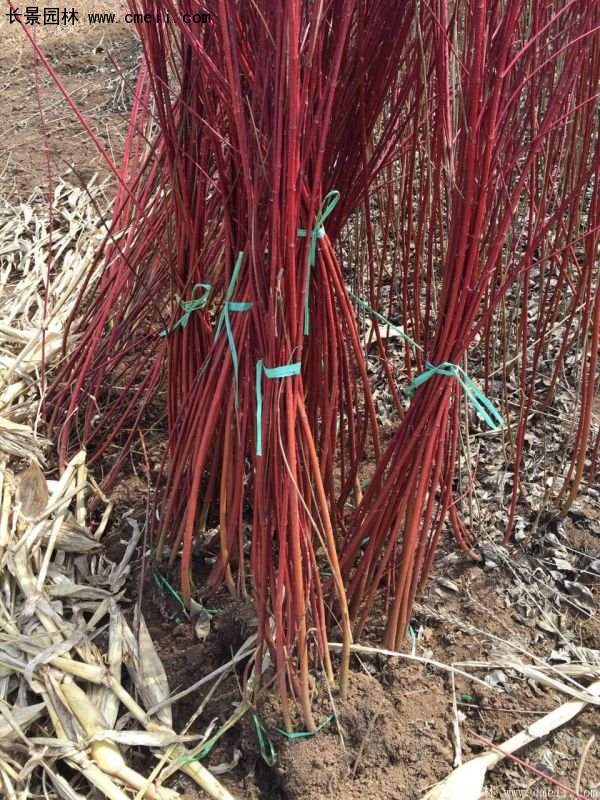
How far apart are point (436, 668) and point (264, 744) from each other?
1.00 ft

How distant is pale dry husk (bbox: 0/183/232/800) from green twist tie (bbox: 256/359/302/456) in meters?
0.49

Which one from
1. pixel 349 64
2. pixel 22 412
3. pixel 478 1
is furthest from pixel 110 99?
pixel 478 1

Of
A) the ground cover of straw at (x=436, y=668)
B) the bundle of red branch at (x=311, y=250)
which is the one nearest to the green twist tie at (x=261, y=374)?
the bundle of red branch at (x=311, y=250)

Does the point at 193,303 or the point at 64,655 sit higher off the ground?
the point at 193,303

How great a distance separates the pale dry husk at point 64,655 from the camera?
1120 mm

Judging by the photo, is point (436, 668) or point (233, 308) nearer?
point (233, 308)

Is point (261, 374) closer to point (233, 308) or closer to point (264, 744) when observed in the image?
point (233, 308)

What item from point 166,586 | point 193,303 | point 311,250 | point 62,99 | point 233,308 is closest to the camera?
point 311,250

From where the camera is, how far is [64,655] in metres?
1.25

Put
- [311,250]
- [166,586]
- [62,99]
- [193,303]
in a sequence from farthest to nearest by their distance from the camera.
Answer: [62,99], [166,586], [193,303], [311,250]

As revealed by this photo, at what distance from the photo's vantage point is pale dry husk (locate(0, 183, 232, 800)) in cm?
112

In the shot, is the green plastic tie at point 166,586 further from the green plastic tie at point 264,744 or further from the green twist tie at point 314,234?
the green twist tie at point 314,234

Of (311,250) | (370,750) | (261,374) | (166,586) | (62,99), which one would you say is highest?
(62,99)

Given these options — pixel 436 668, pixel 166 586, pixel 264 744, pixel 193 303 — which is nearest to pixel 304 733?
pixel 264 744
